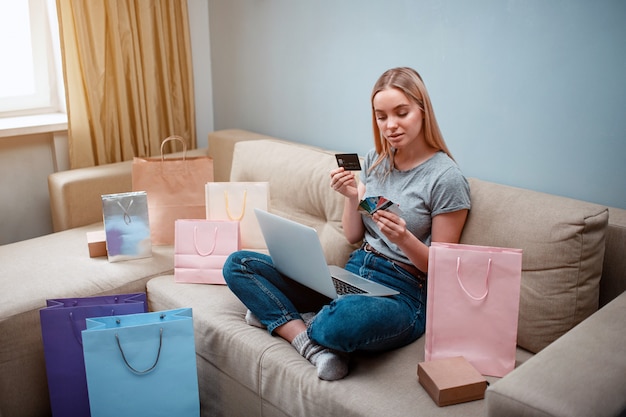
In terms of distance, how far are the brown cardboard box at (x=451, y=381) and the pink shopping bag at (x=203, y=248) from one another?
936 millimetres

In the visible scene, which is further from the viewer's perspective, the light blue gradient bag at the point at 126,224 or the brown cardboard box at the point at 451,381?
the light blue gradient bag at the point at 126,224

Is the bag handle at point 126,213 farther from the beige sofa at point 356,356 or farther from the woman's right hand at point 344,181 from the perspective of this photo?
the woman's right hand at point 344,181

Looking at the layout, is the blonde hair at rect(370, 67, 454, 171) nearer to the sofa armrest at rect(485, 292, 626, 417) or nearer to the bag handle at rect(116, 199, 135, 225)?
the sofa armrest at rect(485, 292, 626, 417)

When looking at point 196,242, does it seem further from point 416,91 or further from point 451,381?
point 451,381

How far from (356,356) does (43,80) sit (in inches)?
91.2

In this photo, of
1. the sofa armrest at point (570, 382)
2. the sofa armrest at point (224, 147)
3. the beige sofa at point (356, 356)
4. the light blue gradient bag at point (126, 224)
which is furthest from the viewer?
the sofa armrest at point (224, 147)

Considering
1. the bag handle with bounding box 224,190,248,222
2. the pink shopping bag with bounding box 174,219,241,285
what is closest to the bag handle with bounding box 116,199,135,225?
the pink shopping bag with bounding box 174,219,241,285

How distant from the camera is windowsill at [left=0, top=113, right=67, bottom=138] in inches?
111

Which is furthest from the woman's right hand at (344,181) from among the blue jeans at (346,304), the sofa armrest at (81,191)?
the sofa armrest at (81,191)

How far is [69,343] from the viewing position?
1.95 m

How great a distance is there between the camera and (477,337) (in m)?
1.61

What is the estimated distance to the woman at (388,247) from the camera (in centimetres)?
163

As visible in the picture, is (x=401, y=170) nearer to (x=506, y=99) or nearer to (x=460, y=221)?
(x=460, y=221)

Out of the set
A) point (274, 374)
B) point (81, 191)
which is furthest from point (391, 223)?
point (81, 191)
